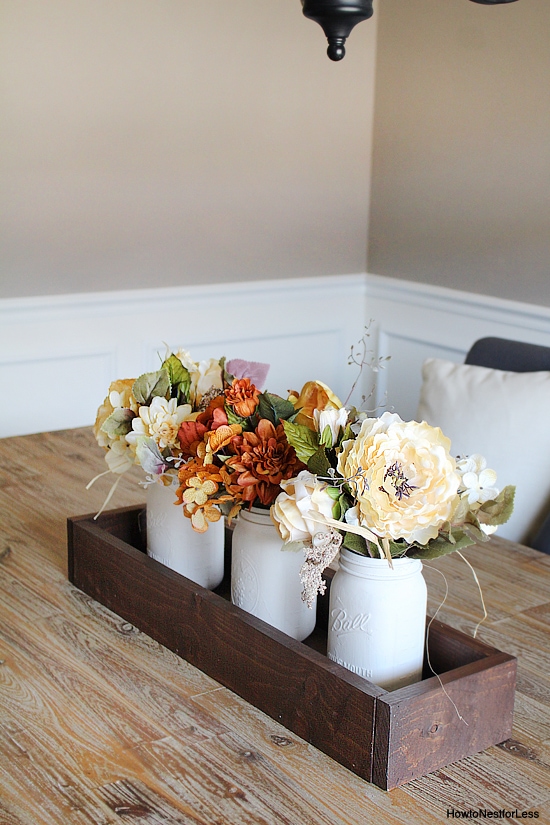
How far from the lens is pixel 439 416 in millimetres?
2287

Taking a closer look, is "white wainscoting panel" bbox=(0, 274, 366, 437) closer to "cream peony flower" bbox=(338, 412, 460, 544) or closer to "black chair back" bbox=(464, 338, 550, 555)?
"black chair back" bbox=(464, 338, 550, 555)

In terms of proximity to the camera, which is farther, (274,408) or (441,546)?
(274,408)

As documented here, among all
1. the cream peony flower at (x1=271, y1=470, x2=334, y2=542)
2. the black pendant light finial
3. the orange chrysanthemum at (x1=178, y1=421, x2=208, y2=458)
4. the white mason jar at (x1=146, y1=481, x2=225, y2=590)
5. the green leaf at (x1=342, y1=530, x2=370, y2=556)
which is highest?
the black pendant light finial

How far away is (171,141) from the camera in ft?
9.60

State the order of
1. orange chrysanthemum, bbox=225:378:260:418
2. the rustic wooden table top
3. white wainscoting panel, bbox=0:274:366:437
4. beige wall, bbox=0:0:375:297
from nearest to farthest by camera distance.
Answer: the rustic wooden table top
orange chrysanthemum, bbox=225:378:260:418
beige wall, bbox=0:0:375:297
white wainscoting panel, bbox=0:274:366:437

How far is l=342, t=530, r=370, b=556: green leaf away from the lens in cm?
95

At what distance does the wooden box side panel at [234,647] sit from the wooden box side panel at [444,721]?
20mm

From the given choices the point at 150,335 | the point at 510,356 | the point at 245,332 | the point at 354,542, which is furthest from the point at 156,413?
the point at 245,332

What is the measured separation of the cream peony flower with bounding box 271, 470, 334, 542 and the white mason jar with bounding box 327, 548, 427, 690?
6 centimetres

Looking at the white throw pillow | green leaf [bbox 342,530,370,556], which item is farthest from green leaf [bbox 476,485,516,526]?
the white throw pillow

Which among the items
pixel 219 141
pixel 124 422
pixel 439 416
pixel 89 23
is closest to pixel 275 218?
pixel 219 141

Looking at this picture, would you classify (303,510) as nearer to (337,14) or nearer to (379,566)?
(379,566)

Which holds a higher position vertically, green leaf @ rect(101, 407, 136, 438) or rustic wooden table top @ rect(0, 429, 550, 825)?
green leaf @ rect(101, 407, 136, 438)

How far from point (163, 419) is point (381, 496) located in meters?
0.40
